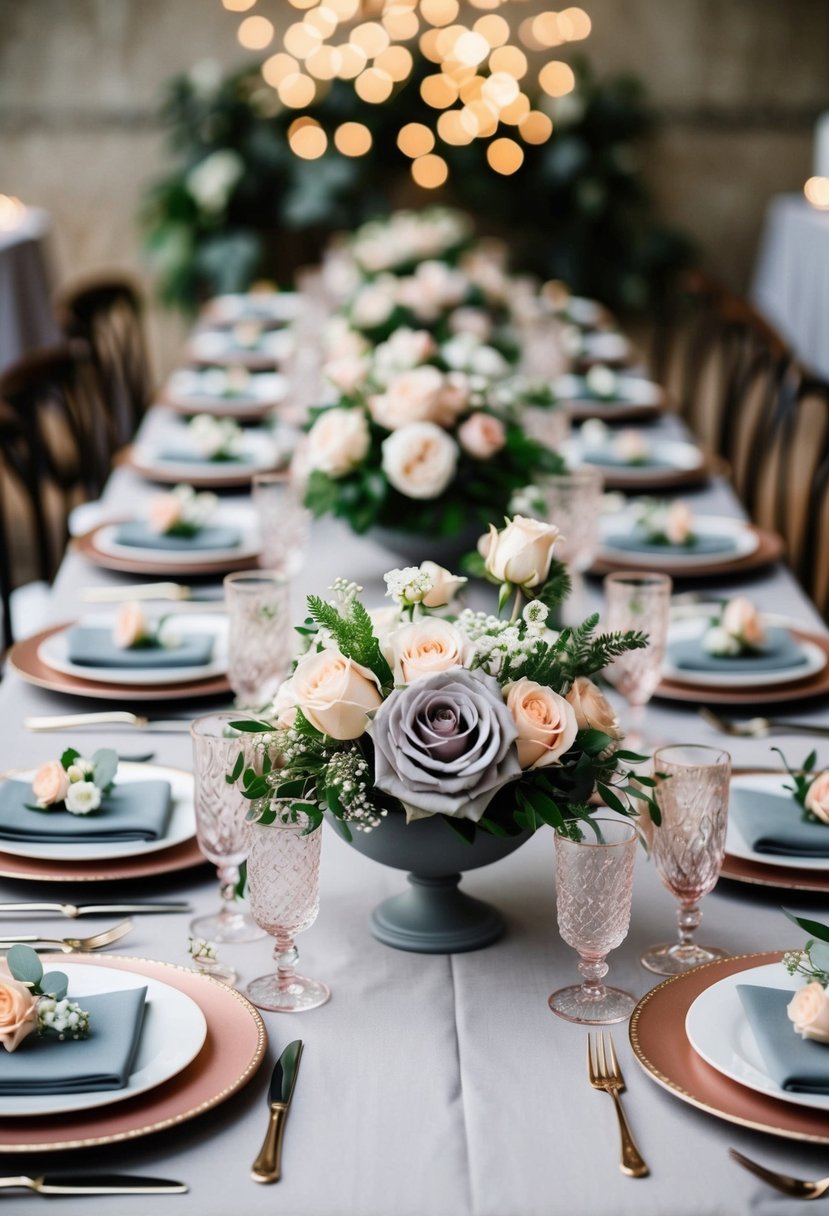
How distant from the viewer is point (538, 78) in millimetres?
7816

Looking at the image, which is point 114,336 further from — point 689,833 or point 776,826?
point 689,833

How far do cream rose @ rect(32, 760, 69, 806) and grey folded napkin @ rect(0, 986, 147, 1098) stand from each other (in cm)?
39

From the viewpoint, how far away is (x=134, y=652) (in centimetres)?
203

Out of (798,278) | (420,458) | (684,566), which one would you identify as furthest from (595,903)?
(798,278)

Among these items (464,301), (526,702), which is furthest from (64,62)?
(526,702)

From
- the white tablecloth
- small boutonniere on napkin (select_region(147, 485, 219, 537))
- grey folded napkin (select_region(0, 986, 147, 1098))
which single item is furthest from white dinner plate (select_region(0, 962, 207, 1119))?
the white tablecloth

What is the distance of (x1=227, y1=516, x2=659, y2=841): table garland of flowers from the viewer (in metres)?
1.21

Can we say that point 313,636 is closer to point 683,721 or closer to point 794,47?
point 683,721

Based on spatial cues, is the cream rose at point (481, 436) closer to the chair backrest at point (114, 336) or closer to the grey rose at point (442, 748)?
the grey rose at point (442, 748)

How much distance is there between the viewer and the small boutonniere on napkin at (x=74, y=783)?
1.54 metres

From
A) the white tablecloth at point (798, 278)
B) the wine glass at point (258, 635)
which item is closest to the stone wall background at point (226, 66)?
the white tablecloth at point (798, 278)

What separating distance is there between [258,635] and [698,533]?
1125 millimetres

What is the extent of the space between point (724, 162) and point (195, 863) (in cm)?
731

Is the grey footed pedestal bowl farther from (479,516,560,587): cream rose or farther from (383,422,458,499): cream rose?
(383,422,458,499): cream rose
